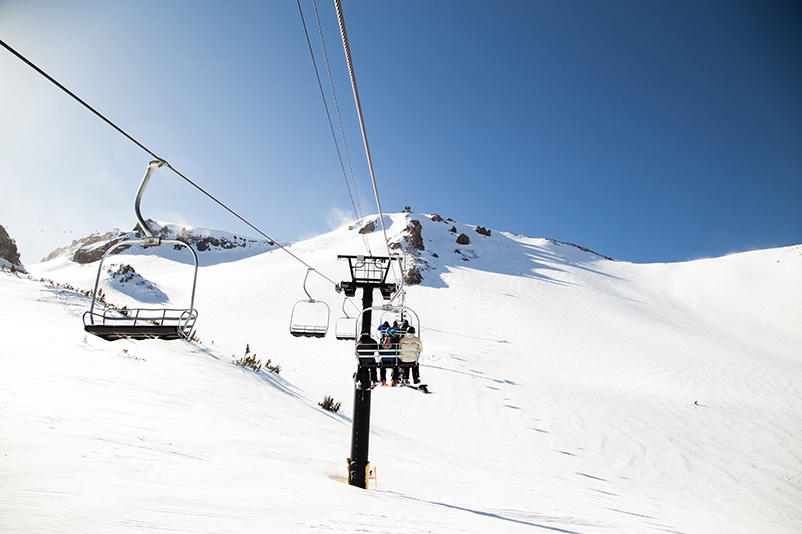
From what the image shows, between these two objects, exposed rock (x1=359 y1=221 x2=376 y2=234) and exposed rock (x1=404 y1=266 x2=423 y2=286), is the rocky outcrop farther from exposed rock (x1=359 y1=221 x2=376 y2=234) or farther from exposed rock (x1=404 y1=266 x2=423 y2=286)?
exposed rock (x1=404 y1=266 x2=423 y2=286)

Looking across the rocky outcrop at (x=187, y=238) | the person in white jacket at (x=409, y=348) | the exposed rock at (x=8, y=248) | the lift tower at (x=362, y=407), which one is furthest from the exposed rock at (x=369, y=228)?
the person in white jacket at (x=409, y=348)

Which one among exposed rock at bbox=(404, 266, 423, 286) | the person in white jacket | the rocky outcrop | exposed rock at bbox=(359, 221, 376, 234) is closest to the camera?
the person in white jacket

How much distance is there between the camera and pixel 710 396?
14.4 m

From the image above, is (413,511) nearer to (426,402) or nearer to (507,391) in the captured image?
(426,402)

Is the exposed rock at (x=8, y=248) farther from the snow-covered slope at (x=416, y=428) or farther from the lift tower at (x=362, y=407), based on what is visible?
the lift tower at (x=362, y=407)

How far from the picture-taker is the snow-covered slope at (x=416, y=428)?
11.7 feet

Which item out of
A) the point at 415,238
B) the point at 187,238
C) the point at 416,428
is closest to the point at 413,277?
the point at 415,238

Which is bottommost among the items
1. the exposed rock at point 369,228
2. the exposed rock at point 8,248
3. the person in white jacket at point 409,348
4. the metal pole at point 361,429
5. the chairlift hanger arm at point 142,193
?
the metal pole at point 361,429

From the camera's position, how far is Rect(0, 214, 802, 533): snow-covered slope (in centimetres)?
356

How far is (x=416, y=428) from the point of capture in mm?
11469

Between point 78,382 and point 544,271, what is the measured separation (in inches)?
1678

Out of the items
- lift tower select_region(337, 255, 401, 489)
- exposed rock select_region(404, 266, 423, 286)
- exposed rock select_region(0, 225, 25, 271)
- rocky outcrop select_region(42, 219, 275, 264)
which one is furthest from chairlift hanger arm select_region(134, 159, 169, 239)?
rocky outcrop select_region(42, 219, 275, 264)

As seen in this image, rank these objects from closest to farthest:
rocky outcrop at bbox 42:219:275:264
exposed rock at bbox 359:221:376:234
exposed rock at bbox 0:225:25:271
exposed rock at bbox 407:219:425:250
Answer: exposed rock at bbox 0:225:25:271 < exposed rock at bbox 407:219:425:250 < exposed rock at bbox 359:221:376:234 < rocky outcrop at bbox 42:219:275:264

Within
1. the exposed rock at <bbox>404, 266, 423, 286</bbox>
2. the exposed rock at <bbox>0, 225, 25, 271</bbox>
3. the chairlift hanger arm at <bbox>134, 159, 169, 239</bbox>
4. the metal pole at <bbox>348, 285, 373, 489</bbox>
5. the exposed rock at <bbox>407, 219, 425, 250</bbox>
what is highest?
the exposed rock at <bbox>407, 219, 425, 250</bbox>
